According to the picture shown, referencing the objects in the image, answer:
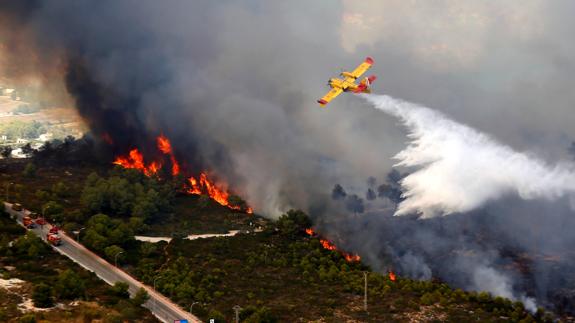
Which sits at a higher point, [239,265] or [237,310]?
[239,265]

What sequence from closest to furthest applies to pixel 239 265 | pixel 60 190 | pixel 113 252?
pixel 113 252
pixel 239 265
pixel 60 190

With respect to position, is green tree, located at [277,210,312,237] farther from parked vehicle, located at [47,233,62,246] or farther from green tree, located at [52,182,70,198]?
green tree, located at [52,182,70,198]

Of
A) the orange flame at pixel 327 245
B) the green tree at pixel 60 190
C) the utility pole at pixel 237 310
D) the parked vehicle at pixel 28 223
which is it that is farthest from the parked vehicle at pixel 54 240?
the orange flame at pixel 327 245

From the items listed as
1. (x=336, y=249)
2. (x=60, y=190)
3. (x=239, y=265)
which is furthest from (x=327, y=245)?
(x=60, y=190)

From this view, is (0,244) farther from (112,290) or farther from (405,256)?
(405,256)

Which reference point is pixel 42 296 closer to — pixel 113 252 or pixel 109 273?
pixel 109 273

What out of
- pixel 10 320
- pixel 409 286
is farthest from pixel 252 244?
pixel 10 320

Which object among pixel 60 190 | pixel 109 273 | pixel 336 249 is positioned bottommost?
pixel 109 273
